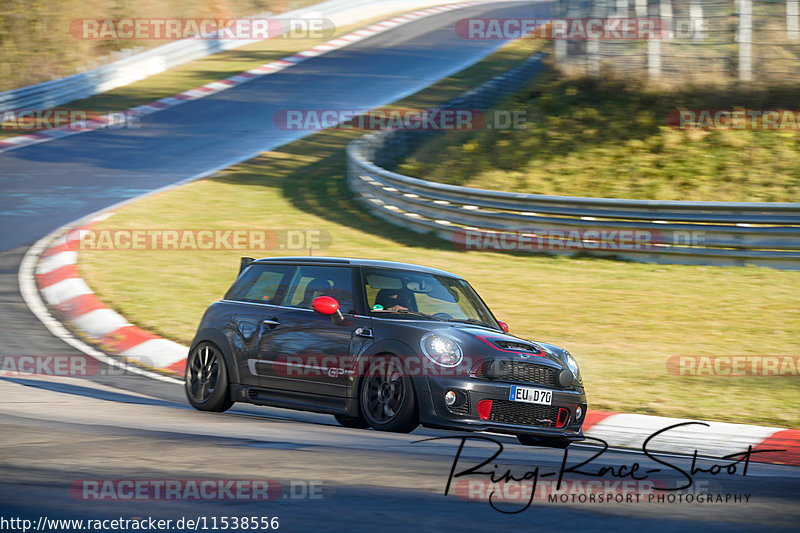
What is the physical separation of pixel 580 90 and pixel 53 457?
1637 cm

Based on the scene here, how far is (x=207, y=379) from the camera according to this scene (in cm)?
905

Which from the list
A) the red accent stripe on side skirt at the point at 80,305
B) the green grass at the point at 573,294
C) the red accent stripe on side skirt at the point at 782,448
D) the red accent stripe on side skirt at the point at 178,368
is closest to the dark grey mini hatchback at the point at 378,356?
the red accent stripe on side skirt at the point at 782,448

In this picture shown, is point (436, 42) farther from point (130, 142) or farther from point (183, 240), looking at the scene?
point (183, 240)

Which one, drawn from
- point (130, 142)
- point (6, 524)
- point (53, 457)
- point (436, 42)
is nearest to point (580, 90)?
point (130, 142)

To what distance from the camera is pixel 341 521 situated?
4.83 metres

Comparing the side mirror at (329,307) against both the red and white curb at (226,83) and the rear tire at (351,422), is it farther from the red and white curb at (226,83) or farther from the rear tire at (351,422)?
the red and white curb at (226,83)

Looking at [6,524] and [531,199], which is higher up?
[6,524]

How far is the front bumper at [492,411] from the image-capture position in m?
7.42

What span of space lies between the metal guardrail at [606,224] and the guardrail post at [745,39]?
480 centimetres

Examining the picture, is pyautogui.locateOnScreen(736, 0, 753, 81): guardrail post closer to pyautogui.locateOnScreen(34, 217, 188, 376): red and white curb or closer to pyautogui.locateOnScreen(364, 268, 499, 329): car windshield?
pyautogui.locateOnScreen(364, 268, 499, 329): car windshield

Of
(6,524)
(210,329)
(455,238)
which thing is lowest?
(455,238)

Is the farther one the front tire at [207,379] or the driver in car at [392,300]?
the front tire at [207,379]

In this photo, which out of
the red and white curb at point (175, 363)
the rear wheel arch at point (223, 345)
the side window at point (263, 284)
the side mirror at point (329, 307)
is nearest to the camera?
the red and white curb at point (175, 363)

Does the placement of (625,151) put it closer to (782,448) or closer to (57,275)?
(57,275)
